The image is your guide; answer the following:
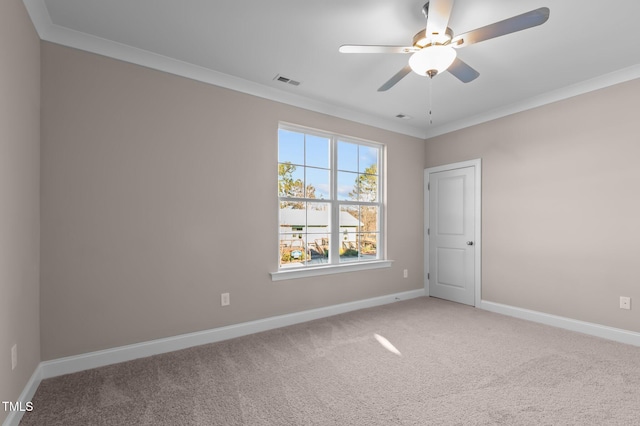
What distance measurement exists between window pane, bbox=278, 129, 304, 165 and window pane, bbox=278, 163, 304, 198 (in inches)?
2.9

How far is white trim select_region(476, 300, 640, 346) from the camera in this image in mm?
A: 2887

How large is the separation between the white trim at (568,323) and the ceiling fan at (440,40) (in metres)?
2.90

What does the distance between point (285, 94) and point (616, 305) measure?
405 centimetres

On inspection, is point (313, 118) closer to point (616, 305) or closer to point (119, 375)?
point (119, 375)

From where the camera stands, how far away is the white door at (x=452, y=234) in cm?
421

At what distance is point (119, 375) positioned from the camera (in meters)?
2.26

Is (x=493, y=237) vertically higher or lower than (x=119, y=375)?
higher

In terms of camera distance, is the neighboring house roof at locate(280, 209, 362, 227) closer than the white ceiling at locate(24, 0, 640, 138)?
No

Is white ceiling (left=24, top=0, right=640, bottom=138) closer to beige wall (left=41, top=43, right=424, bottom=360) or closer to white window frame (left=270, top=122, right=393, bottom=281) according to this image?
beige wall (left=41, top=43, right=424, bottom=360)

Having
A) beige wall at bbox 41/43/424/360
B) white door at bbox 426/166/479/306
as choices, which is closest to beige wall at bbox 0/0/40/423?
beige wall at bbox 41/43/424/360

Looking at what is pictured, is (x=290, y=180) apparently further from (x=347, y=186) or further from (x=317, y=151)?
(x=347, y=186)

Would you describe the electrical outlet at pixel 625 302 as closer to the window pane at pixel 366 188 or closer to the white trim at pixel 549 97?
the white trim at pixel 549 97

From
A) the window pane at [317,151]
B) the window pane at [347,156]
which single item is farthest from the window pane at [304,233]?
the window pane at [347,156]

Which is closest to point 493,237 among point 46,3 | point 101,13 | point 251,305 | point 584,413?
point 584,413
